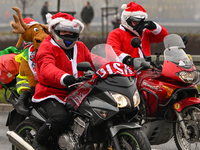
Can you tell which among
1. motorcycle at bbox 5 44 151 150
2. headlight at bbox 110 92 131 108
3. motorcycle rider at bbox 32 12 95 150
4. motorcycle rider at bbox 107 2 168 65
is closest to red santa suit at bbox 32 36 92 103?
motorcycle rider at bbox 32 12 95 150

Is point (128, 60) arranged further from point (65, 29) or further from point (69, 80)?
Result: point (69, 80)

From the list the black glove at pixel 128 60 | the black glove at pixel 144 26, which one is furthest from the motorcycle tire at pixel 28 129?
the black glove at pixel 144 26

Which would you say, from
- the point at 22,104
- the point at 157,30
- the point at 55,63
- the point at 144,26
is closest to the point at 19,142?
the point at 22,104

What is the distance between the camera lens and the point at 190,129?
5.46 metres

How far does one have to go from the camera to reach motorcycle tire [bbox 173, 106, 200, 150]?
541 cm

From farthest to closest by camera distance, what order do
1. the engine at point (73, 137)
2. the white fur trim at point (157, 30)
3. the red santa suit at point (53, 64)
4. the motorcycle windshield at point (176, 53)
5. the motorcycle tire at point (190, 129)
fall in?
the white fur trim at point (157, 30), the motorcycle windshield at point (176, 53), the motorcycle tire at point (190, 129), the red santa suit at point (53, 64), the engine at point (73, 137)

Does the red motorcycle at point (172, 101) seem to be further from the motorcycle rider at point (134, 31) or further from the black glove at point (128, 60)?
the motorcycle rider at point (134, 31)

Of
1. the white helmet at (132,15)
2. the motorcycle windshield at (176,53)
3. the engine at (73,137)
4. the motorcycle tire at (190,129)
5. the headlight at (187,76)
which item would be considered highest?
the white helmet at (132,15)

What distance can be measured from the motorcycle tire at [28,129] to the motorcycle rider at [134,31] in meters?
1.79

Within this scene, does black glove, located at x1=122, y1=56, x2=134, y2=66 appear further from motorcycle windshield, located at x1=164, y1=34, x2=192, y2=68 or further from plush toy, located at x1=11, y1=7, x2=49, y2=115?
plush toy, located at x1=11, y1=7, x2=49, y2=115

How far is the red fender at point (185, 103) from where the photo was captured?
5.41 metres

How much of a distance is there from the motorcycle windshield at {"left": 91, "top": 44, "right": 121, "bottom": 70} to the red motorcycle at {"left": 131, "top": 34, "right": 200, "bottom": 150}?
883 mm

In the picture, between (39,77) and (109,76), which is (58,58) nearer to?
(39,77)

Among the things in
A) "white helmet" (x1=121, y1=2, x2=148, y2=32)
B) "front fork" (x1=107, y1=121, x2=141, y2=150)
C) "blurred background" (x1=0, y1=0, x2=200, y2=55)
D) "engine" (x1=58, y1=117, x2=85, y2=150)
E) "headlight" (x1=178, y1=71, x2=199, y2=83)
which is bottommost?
"blurred background" (x1=0, y1=0, x2=200, y2=55)
